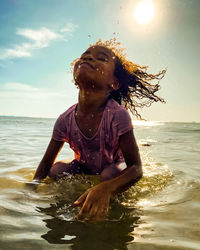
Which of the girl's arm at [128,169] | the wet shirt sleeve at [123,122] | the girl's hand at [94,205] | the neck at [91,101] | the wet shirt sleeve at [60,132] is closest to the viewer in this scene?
the girl's hand at [94,205]

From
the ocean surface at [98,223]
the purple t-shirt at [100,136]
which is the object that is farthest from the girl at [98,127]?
the ocean surface at [98,223]

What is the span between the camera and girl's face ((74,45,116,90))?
275cm

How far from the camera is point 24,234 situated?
1.62 meters

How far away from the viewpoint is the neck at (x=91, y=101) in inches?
115

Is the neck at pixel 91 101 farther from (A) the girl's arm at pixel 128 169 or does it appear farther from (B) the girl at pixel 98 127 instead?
(A) the girl's arm at pixel 128 169

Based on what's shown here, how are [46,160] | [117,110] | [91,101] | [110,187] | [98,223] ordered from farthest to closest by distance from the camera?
[46,160] → [91,101] → [117,110] → [110,187] → [98,223]

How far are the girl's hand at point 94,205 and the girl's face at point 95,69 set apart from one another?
1.24 metres

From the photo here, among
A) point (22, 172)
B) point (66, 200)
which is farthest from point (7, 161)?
point (66, 200)

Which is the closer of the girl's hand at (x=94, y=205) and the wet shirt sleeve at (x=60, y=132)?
the girl's hand at (x=94, y=205)

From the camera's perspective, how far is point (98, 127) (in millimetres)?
2939

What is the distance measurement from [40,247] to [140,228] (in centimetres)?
72

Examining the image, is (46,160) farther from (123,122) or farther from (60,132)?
(123,122)

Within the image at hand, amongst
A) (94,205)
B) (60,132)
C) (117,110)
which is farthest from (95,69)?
(94,205)

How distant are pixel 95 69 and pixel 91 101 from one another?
374 mm
